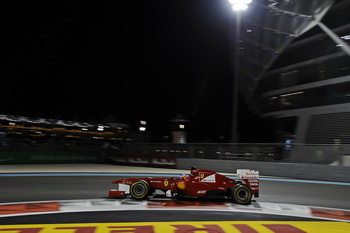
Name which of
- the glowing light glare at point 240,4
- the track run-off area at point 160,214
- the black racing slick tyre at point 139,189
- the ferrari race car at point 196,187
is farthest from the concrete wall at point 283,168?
the black racing slick tyre at point 139,189

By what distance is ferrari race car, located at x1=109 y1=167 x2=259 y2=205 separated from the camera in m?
7.59

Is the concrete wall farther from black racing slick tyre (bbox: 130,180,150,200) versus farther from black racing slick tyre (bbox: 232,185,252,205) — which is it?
black racing slick tyre (bbox: 130,180,150,200)

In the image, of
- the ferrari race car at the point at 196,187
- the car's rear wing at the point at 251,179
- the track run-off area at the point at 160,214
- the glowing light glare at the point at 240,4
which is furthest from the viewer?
the glowing light glare at the point at 240,4

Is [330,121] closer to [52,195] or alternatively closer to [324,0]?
[324,0]

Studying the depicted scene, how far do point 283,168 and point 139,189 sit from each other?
11.3 m

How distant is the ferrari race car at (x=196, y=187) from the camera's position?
299 inches

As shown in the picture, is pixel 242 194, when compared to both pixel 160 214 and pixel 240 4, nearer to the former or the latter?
pixel 160 214

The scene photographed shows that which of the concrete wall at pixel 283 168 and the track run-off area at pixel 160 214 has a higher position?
the concrete wall at pixel 283 168

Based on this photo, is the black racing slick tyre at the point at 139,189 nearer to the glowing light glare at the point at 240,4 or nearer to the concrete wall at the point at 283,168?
the concrete wall at the point at 283,168

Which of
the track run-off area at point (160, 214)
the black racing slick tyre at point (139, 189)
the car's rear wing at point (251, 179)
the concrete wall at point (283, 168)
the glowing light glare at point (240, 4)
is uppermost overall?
the glowing light glare at point (240, 4)

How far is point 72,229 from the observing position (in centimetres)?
516

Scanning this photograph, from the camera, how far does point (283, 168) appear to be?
17047 millimetres

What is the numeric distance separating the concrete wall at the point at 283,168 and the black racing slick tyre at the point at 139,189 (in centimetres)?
1071

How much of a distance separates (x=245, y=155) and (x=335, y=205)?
35.2ft
